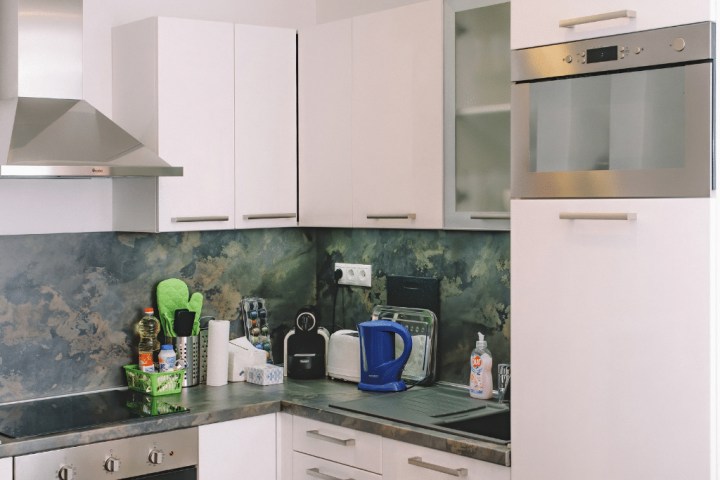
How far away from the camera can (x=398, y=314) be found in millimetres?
3660

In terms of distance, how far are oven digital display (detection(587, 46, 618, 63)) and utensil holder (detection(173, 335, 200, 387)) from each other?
1.86 meters

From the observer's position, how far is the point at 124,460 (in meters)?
2.94

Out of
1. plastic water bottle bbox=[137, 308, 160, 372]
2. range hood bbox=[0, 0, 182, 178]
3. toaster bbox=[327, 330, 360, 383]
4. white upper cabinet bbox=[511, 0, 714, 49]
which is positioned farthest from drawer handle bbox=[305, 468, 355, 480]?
white upper cabinet bbox=[511, 0, 714, 49]

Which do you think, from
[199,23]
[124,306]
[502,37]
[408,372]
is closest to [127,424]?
[124,306]

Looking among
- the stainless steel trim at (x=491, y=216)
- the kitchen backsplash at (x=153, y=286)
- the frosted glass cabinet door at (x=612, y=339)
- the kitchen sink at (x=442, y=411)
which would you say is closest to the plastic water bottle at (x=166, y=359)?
the kitchen backsplash at (x=153, y=286)

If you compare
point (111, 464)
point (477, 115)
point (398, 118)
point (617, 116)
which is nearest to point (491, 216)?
point (477, 115)

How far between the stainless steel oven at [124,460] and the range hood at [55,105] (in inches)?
32.5

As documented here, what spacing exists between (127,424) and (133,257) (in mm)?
797

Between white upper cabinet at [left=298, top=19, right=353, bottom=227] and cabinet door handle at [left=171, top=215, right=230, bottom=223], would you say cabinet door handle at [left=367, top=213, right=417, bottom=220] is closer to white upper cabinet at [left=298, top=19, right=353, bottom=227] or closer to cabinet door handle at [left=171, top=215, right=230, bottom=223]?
white upper cabinet at [left=298, top=19, right=353, bottom=227]

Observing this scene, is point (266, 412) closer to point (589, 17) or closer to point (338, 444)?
point (338, 444)

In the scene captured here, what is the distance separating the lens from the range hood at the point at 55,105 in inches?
116

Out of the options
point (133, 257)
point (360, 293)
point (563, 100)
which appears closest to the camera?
point (563, 100)

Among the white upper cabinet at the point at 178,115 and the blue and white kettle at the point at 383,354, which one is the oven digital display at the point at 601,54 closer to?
the blue and white kettle at the point at 383,354

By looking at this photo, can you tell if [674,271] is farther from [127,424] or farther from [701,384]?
[127,424]
